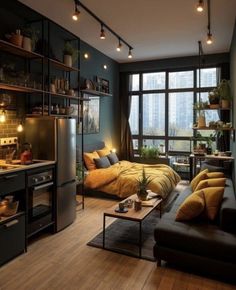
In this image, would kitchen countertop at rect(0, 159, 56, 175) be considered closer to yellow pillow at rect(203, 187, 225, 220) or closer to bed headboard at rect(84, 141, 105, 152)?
yellow pillow at rect(203, 187, 225, 220)

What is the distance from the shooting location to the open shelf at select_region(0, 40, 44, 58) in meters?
3.12

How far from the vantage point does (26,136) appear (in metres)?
3.66

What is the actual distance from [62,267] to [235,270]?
1.69 m

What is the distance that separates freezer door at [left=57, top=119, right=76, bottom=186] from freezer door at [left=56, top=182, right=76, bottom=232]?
0.37ft

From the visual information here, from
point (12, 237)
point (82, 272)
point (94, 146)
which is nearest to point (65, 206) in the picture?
point (12, 237)

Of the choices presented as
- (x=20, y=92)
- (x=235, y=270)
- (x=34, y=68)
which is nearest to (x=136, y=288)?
(x=235, y=270)

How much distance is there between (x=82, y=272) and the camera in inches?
102

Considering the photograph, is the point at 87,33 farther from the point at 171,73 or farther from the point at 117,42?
the point at 171,73

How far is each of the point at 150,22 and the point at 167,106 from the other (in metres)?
2.93

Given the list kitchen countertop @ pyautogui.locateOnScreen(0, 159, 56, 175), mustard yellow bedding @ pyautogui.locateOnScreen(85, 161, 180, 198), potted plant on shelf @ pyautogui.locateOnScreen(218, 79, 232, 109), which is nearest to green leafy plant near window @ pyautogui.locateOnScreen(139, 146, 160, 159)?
mustard yellow bedding @ pyautogui.locateOnScreen(85, 161, 180, 198)

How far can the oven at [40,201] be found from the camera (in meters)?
3.12

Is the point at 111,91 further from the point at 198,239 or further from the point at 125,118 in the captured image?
the point at 198,239

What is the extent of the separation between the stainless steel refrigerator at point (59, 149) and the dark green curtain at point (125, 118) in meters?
3.68

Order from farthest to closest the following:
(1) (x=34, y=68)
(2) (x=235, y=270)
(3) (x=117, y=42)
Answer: (3) (x=117, y=42) < (1) (x=34, y=68) < (2) (x=235, y=270)
